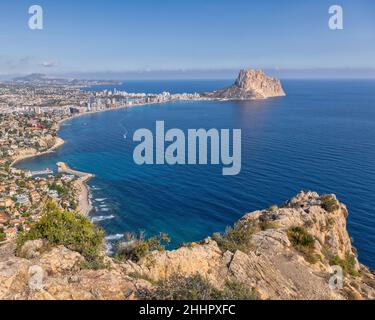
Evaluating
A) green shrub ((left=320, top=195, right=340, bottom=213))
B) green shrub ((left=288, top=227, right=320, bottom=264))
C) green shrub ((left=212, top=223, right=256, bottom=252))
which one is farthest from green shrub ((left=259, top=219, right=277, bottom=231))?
green shrub ((left=320, top=195, right=340, bottom=213))

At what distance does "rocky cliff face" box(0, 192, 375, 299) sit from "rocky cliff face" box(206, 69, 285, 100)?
6248 inches

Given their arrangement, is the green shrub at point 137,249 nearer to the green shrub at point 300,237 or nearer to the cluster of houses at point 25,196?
the green shrub at point 300,237

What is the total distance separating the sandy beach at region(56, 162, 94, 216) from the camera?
39719mm

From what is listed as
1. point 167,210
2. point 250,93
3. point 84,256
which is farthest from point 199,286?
point 250,93

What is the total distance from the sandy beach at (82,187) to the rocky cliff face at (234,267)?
2521 centimetres

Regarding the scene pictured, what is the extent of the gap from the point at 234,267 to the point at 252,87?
173 metres

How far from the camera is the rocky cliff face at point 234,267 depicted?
8.57 metres

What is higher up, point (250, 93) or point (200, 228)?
point (250, 93)

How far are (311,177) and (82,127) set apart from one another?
69686 millimetres

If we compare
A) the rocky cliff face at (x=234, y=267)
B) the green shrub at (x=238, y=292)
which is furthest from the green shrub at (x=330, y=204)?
the green shrub at (x=238, y=292)

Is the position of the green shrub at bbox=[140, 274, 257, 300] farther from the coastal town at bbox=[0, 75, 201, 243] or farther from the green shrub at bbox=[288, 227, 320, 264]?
the coastal town at bbox=[0, 75, 201, 243]

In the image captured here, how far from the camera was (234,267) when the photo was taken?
1171cm
